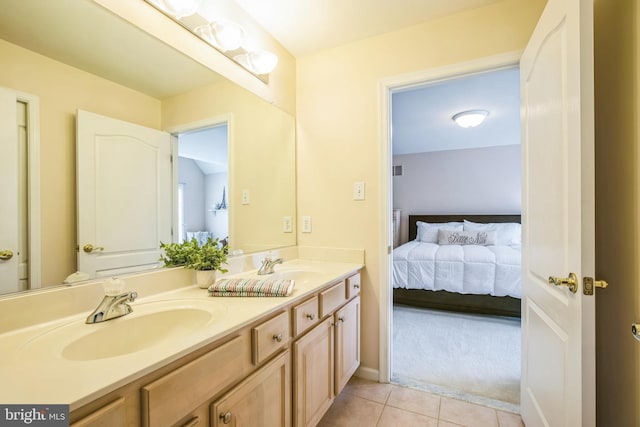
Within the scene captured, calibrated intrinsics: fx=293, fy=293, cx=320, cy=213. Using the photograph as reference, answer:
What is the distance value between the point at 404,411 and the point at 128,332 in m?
1.50

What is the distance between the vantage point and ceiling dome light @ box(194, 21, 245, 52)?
1438mm

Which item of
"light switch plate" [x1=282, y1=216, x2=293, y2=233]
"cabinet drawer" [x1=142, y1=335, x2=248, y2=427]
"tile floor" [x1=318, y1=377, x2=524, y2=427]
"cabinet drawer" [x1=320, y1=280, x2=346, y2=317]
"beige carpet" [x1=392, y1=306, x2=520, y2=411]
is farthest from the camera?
"light switch plate" [x1=282, y1=216, x2=293, y2=233]

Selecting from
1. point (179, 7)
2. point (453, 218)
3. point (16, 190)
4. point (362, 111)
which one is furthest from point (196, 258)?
point (453, 218)

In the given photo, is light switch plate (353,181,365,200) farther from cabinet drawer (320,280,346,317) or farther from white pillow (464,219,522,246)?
white pillow (464,219,522,246)

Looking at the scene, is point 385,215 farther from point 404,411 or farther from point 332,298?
point 404,411

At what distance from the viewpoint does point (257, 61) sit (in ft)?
5.60

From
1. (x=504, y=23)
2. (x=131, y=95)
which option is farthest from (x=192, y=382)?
(x=504, y=23)

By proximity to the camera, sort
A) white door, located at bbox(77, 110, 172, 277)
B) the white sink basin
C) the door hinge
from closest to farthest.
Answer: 1. the white sink basin
2. the door hinge
3. white door, located at bbox(77, 110, 172, 277)

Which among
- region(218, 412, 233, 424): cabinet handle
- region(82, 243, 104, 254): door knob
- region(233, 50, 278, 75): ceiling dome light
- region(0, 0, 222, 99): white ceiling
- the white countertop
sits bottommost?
region(218, 412, 233, 424): cabinet handle

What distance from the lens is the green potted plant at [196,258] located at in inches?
51.3

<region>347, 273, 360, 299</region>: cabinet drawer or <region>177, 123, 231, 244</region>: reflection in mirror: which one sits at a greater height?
<region>177, 123, 231, 244</region>: reflection in mirror

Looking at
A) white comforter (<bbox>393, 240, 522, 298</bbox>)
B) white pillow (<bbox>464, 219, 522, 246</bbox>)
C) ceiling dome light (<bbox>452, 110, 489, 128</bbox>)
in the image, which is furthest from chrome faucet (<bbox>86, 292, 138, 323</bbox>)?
white pillow (<bbox>464, 219, 522, 246</bbox>)

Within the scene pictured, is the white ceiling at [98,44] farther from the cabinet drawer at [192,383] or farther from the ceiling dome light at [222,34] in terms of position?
the cabinet drawer at [192,383]

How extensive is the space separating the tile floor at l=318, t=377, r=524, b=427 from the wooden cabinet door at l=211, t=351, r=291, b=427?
61 centimetres
